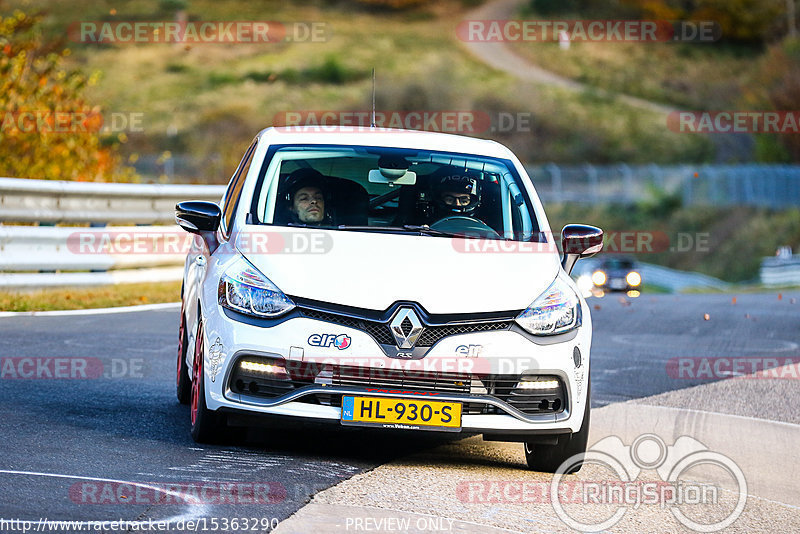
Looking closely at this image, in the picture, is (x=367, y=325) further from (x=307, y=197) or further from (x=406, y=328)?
(x=307, y=197)

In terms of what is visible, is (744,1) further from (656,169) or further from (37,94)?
(37,94)

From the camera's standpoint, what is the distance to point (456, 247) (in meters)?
7.73

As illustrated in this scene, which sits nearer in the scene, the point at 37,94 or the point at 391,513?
the point at 391,513

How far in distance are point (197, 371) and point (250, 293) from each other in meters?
0.69

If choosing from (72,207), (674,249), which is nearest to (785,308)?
(72,207)

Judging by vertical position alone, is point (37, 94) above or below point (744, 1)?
below

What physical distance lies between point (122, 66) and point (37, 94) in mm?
68113

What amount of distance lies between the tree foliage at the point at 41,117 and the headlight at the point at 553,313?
12934 mm

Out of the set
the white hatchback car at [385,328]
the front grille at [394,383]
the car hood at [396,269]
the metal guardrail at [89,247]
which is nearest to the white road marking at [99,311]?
the metal guardrail at [89,247]

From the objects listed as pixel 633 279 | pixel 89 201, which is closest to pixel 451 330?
pixel 89 201

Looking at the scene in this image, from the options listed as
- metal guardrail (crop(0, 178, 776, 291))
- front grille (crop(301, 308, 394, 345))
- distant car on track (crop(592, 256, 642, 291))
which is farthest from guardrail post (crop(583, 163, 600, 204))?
front grille (crop(301, 308, 394, 345))

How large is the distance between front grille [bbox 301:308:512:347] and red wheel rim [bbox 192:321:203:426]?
80 cm

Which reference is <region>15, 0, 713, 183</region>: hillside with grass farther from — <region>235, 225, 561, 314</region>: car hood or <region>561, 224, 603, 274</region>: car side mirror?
<region>235, 225, 561, 314</region>: car hood

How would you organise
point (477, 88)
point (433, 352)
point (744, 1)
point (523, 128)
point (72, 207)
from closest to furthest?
1. point (433, 352)
2. point (72, 207)
3. point (523, 128)
4. point (477, 88)
5. point (744, 1)
